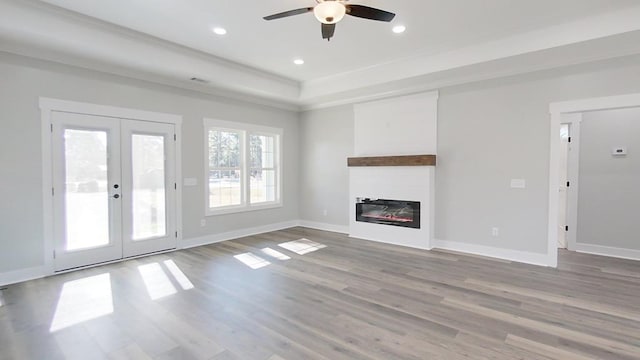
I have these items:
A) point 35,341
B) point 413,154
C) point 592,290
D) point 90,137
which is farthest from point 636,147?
point 90,137

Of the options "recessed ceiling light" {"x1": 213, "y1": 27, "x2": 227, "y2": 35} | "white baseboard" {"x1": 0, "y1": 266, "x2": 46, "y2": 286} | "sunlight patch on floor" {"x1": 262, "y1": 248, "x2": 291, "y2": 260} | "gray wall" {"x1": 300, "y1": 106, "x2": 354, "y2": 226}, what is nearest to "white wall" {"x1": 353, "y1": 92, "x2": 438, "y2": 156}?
"gray wall" {"x1": 300, "y1": 106, "x2": 354, "y2": 226}

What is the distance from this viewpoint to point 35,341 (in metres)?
2.50

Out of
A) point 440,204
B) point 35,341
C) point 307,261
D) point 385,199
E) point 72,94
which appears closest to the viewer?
point 35,341

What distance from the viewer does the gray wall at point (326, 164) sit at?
6.69 m

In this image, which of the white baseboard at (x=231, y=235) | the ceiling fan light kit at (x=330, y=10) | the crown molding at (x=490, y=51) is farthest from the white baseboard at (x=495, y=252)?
the ceiling fan light kit at (x=330, y=10)

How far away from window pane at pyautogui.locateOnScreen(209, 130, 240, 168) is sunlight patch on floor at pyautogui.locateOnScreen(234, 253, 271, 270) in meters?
1.97

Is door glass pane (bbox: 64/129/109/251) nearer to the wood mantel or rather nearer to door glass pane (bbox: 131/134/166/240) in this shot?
door glass pane (bbox: 131/134/166/240)

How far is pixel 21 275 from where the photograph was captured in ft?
12.6

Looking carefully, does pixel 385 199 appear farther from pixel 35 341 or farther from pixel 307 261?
pixel 35 341

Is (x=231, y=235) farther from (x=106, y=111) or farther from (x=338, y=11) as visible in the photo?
(x=338, y=11)

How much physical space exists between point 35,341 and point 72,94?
315 cm

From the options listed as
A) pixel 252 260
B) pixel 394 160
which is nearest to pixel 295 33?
pixel 394 160

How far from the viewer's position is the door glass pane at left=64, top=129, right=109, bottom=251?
4.20 metres

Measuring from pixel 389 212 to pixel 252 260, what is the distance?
107 inches
